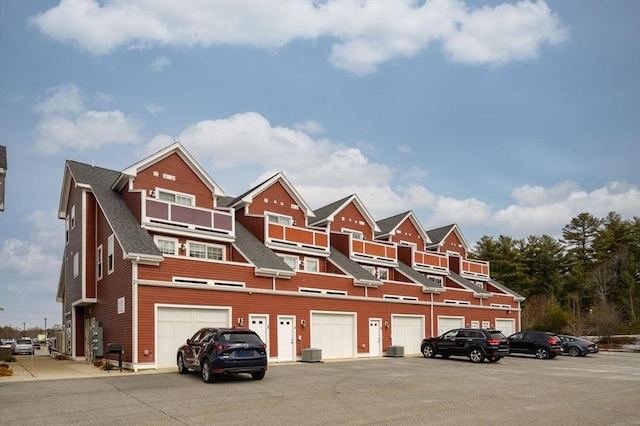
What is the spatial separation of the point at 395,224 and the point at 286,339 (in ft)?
61.3

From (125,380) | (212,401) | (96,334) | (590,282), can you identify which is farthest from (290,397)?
(590,282)

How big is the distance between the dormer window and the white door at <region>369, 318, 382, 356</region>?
38.2 ft

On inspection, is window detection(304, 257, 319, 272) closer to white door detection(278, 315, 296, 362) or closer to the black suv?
white door detection(278, 315, 296, 362)

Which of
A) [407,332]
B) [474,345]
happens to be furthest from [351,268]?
[474,345]

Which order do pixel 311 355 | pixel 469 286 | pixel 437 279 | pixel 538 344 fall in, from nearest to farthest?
pixel 311 355, pixel 538 344, pixel 437 279, pixel 469 286

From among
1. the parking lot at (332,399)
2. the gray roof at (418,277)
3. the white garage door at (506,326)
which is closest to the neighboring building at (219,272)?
the gray roof at (418,277)

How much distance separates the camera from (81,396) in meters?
15.2

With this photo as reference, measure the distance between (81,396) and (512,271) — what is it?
63.3 m

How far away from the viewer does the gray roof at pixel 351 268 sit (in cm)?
3335

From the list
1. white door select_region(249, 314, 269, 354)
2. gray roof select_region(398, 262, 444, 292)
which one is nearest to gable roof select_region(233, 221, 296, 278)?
white door select_region(249, 314, 269, 354)

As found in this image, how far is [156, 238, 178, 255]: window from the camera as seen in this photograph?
2700 centimetres

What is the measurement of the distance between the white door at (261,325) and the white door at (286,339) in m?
0.89

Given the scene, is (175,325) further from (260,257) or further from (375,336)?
(375,336)

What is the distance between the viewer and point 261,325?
27.3 m
